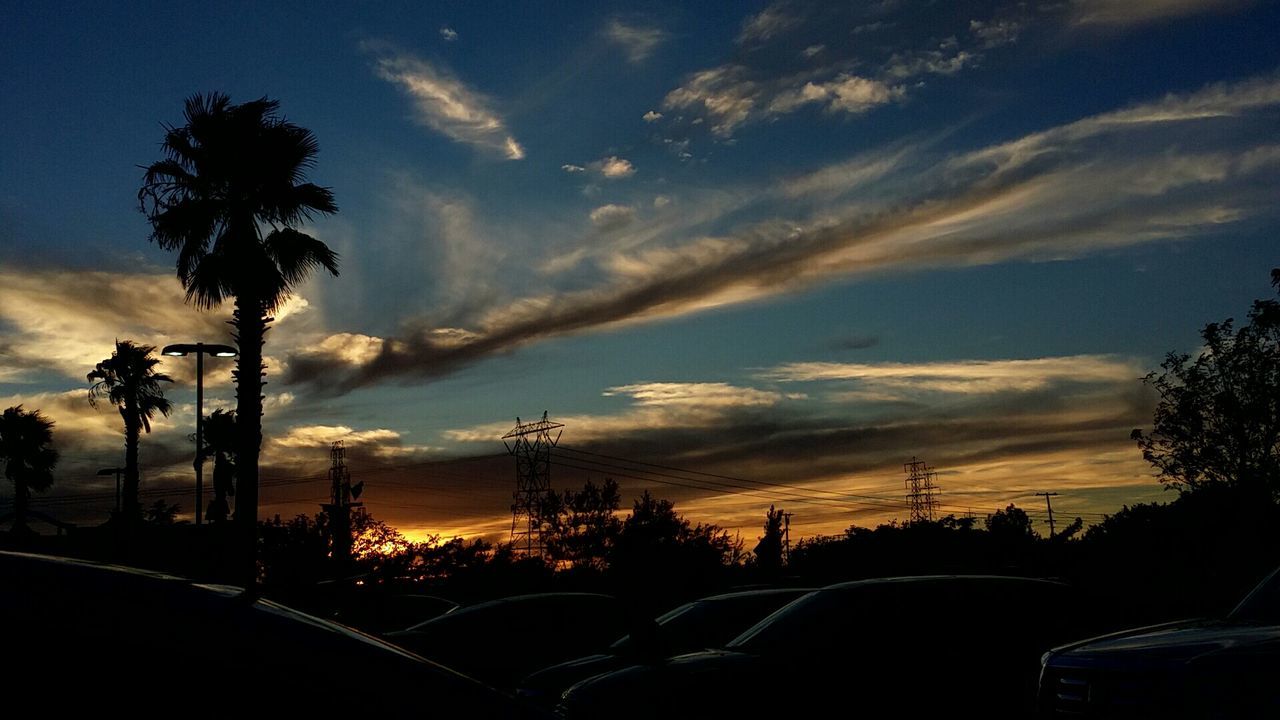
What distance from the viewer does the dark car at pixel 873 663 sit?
7.23 metres

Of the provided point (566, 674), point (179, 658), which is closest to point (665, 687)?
point (566, 674)

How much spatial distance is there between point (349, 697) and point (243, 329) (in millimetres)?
21628

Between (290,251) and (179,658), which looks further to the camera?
(290,251)

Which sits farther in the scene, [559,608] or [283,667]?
[559,608]

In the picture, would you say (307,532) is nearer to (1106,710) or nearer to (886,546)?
(886,546)

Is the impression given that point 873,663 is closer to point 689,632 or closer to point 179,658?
point 689,632

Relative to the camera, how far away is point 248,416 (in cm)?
2195

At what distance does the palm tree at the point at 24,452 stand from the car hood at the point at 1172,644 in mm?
55177

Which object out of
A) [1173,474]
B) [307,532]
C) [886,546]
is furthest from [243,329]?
[307,532]

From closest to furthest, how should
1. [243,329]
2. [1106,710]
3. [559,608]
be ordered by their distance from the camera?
1. [1106,710]
2. [559,608]
3. [243,329]

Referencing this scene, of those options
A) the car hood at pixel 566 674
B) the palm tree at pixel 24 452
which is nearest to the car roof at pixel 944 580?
the car hood at pixel 566 674

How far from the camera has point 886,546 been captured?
36781mm

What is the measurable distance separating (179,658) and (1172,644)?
14.3 feet

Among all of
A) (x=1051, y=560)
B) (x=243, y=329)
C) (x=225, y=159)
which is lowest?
(x=1051, y=560)
